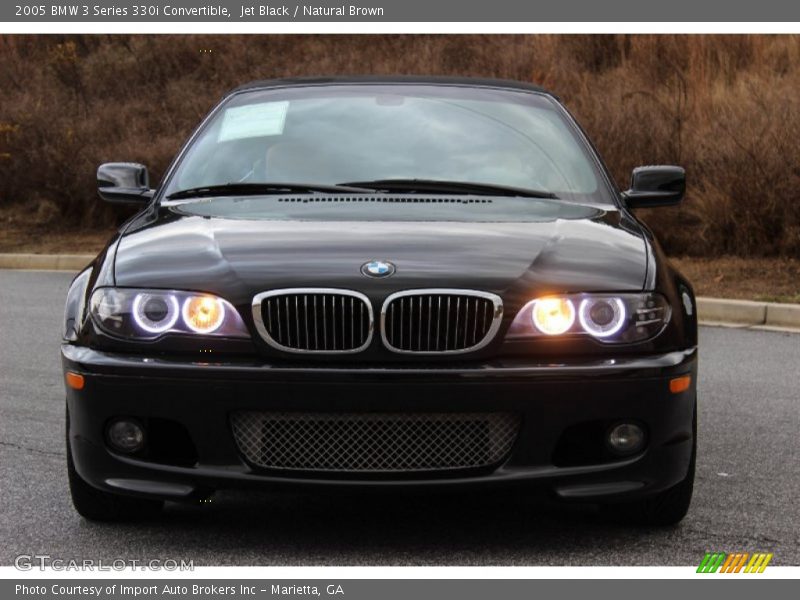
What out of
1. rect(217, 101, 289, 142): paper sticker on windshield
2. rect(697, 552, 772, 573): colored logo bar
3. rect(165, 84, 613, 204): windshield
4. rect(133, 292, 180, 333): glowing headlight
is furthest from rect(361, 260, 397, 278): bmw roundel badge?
rect(217, 101, 289, 142): paper sticker on windshield

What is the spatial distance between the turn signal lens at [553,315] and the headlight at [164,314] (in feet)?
2.83

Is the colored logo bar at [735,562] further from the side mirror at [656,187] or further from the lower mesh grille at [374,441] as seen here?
the side mirror at [656,187]

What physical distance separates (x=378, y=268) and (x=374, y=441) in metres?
0.52

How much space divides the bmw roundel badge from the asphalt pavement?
0.66 metres

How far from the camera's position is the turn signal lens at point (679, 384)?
452 centimetres

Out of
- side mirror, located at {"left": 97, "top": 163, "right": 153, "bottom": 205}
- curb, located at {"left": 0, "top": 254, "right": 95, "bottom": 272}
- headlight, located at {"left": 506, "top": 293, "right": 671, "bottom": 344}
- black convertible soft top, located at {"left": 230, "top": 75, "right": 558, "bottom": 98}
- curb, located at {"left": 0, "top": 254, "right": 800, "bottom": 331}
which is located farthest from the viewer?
curb, located at {"left": 0, "top": 254, "right": 95, "bottom": 272}

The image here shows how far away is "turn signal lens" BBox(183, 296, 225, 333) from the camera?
14.5 feet

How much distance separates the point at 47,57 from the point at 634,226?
98.2 ft

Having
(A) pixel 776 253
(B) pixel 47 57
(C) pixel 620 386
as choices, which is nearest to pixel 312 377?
(C) pixel 620 386

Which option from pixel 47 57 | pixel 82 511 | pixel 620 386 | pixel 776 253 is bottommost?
pixel 47 57

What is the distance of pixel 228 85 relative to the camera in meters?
29.7

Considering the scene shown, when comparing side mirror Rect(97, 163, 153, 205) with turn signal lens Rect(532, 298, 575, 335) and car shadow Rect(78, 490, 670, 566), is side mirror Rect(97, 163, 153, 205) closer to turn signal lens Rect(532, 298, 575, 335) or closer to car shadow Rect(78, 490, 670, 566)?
car shadow Rect(78, 490, 670, 566)

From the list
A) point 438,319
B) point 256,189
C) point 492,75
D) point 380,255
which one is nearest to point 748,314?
point 256,189

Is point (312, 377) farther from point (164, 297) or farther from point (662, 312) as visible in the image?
point (662, 312)
